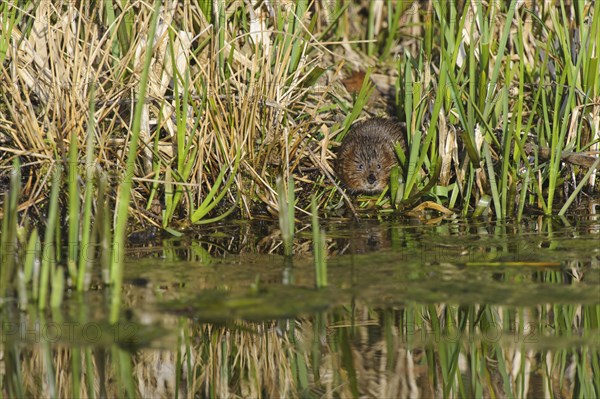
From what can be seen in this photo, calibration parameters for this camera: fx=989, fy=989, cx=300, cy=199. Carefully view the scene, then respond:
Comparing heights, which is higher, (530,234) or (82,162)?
(82,162)

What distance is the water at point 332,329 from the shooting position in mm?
3506

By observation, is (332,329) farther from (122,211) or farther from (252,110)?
(252,110)

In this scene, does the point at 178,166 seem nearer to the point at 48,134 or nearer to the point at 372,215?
the point at 48,134

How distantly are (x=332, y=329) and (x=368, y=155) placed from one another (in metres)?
2.30

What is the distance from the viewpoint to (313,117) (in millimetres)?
5984

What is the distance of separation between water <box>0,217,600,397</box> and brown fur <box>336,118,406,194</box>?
1323 millimetres

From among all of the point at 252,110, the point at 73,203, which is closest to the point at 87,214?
the point at 73,203

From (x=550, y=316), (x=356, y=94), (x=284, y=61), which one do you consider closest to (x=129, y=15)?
(x=284, y=61)

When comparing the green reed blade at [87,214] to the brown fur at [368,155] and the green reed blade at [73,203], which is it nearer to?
the green reed blade at [73,203]

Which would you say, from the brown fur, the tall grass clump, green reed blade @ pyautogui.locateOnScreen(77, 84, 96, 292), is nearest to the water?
green reed blade @ pyautogui.locateOnScreen(77, 84, 96, 292)

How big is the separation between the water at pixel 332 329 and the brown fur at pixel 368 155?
1.32m

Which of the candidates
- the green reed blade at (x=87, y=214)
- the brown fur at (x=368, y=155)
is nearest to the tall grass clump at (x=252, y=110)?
the brown fur at (x=368, y=155)

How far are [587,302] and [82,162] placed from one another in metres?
2.75

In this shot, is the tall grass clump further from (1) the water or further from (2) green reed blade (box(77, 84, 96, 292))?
(2) green reed blade (box(77, 84, 96, 292))
